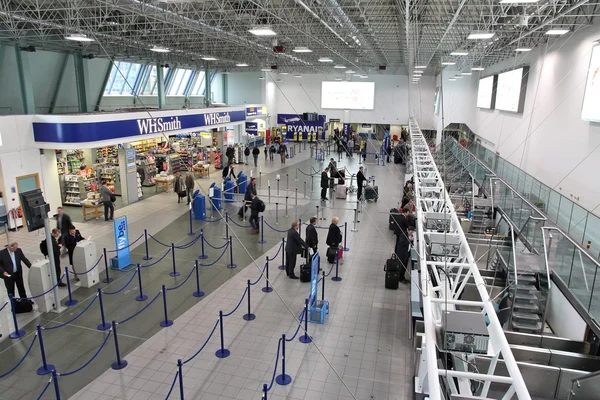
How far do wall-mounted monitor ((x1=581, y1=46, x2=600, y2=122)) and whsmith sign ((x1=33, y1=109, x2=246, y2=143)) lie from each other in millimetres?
11859

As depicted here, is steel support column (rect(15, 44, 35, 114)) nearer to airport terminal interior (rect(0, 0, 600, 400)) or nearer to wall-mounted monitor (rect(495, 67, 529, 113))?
airport terminal interior (rect(0, 0, 600, 400))

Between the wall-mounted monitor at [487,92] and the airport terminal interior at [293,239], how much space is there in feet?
0.93

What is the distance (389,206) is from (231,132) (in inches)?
529

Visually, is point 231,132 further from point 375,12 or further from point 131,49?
point 375,12

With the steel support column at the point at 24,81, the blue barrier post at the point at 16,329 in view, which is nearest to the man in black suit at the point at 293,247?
the blue barrier post at the point at 16,329

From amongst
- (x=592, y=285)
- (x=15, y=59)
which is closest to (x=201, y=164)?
(x=15, y=59)

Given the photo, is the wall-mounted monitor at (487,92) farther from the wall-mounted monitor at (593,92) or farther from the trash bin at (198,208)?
the trash bin at (198,208)

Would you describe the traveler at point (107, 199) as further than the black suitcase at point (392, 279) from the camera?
Yes

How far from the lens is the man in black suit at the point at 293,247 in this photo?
1005 centimetres

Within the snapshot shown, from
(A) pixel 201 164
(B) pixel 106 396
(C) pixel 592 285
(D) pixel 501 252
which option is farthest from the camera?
(A) pixel 201 164

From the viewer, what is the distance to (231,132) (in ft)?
89.2

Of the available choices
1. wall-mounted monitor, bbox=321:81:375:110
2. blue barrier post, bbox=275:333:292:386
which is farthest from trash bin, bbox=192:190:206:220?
wall-mounted monitor, bbox=321:81:375:110

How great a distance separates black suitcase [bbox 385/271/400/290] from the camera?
9914mm

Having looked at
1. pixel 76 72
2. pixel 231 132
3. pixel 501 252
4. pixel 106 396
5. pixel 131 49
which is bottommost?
pixel 106 396
